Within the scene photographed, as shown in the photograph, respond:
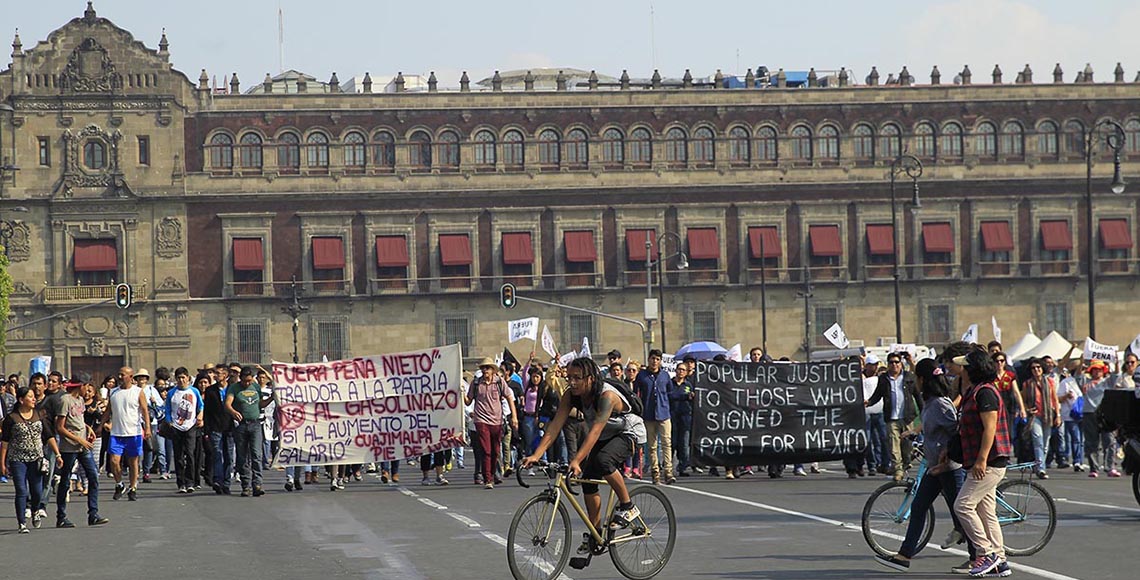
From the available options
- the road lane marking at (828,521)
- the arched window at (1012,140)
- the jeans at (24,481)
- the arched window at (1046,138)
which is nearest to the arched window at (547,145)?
the arched window at (1012,140)

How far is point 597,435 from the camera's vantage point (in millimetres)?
12500

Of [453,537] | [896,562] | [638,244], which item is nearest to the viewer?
[896,562]

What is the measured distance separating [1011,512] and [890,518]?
3.08ft

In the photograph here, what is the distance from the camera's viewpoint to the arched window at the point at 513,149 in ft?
252

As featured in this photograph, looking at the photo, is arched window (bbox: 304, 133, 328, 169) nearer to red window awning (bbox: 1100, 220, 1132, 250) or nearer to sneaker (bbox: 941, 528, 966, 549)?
red window awning (bbox: 1100, 220, 1132, 250)

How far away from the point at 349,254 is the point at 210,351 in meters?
6.87

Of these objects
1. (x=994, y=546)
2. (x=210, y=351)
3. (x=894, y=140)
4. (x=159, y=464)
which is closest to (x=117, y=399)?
(x=159, y=464)

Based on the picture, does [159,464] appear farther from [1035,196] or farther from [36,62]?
[1035,196]

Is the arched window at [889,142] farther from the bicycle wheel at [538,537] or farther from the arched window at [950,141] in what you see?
the bicycle wheel at [538,537]

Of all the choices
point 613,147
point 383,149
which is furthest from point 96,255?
point 613,147

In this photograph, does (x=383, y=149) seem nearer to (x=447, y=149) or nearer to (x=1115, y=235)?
(x=447, y=149)

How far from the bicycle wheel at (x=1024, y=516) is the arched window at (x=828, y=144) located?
64.1 meters

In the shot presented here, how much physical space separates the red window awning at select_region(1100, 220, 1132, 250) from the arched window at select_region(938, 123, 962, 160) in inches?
266

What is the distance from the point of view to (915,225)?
77.6m
